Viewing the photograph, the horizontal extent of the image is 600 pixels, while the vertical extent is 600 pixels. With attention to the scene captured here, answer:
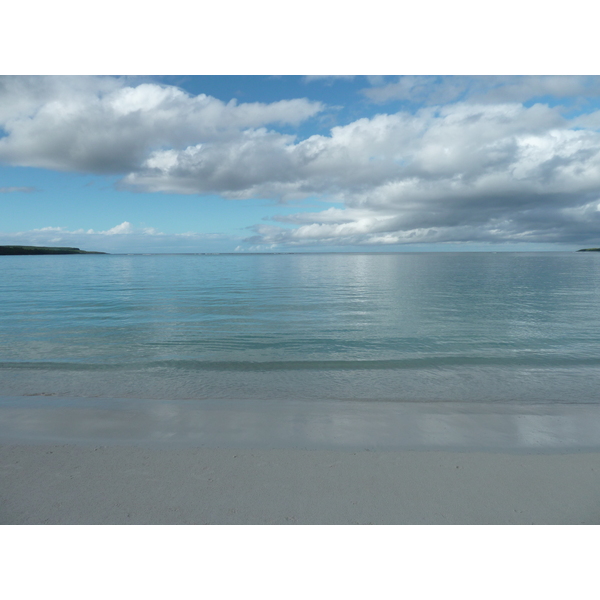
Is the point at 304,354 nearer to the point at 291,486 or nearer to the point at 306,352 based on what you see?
the point at 306,352

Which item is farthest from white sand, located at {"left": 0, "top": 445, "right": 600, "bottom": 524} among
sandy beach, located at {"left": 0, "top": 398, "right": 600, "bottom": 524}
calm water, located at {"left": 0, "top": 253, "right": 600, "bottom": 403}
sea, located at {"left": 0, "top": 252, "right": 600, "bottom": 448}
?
calm water, located at {"left": 0, "top": 253, "right": 600, "bottom": 403}

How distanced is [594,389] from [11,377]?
16743mm

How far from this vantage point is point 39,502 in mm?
4801

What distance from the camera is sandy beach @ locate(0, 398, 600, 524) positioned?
15.3ft

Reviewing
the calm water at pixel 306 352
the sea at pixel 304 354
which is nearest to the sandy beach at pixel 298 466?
the sea at pixel 304 354

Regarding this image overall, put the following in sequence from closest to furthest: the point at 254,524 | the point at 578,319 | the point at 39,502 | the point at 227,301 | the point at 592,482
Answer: the point at 254,524 → the point at 39,502 → the point at 592,482 → the point at 578,319 → the point at 227,301

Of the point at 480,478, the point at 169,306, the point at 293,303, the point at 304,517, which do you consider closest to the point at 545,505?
the point at 480,478

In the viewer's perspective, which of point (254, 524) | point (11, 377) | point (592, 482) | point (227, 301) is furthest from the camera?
point (227, 301)

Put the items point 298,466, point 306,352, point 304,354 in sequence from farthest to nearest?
point 306,352 < point 304,354 < point 298,466

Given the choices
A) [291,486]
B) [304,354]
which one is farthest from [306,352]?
[291,486]

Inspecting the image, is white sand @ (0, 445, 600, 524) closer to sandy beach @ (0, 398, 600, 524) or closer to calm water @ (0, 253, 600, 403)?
sandy beach @ (0, 398, 600, 524)

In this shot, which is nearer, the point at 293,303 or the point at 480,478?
the point at 480,478

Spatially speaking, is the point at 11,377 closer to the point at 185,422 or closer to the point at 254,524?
the point at 185,422

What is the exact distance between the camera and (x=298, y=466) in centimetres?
568
